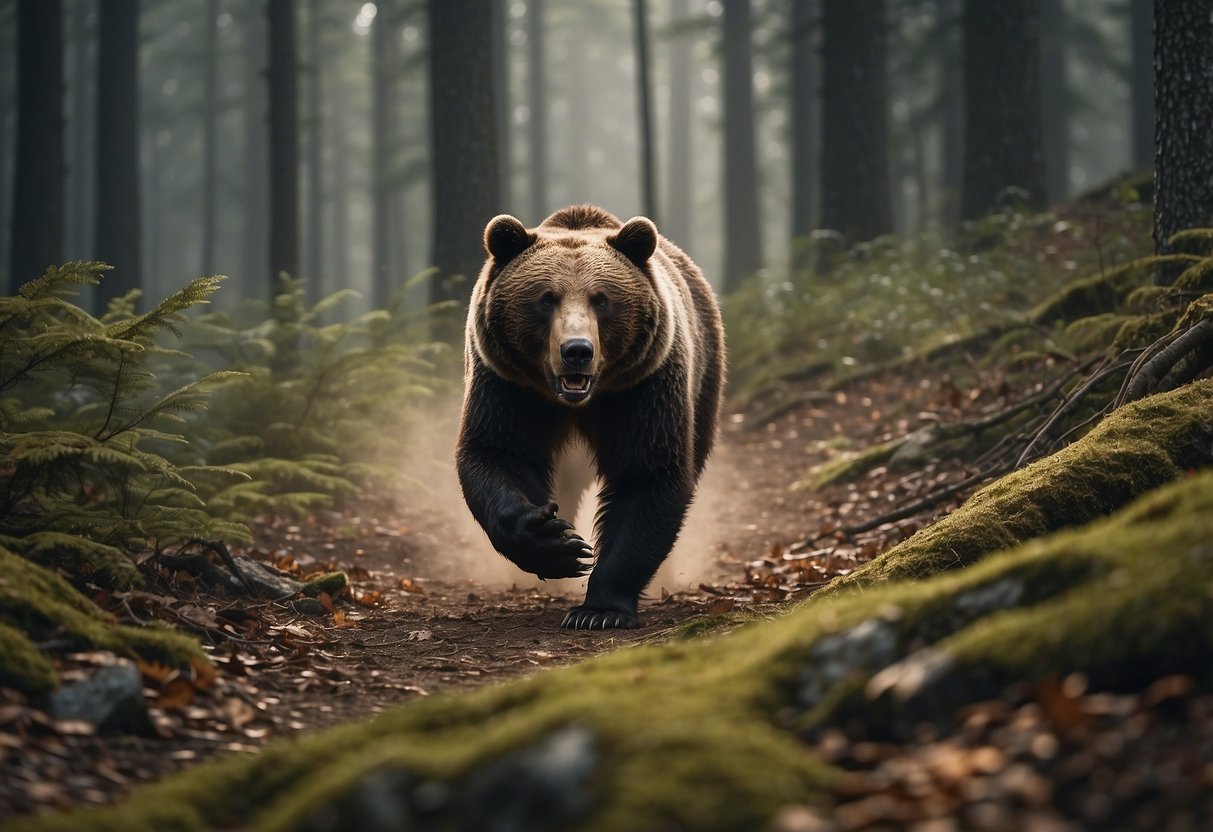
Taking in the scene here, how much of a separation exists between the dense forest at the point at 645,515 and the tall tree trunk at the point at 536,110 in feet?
77.7

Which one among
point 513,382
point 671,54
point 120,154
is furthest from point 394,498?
point 671,54

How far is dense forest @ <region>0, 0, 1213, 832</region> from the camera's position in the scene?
108 inches

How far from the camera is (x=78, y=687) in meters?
3.82

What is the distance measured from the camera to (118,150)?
21.1m

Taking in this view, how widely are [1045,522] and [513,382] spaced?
3067mm

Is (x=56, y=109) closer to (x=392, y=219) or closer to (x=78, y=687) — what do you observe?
(x=78, y=687)

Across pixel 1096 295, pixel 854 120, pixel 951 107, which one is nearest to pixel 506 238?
pixel 1096 295

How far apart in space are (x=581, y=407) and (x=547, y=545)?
999mm

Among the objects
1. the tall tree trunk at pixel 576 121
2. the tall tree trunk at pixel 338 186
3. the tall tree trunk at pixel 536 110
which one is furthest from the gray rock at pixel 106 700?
the tall tree trunk at pixel 576 121

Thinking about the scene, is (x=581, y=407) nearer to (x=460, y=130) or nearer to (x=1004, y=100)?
(x=460, y=130)

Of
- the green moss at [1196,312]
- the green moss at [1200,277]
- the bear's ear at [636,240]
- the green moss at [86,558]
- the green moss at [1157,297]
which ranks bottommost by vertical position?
the green moss at [86,558]

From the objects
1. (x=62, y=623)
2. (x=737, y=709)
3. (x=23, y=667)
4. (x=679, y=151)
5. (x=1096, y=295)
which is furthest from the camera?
(x=679, y=151)

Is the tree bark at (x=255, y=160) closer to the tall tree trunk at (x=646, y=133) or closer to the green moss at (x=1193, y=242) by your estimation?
the tall tree trunk at (x=646, y=133)

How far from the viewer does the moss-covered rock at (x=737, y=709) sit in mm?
2645
